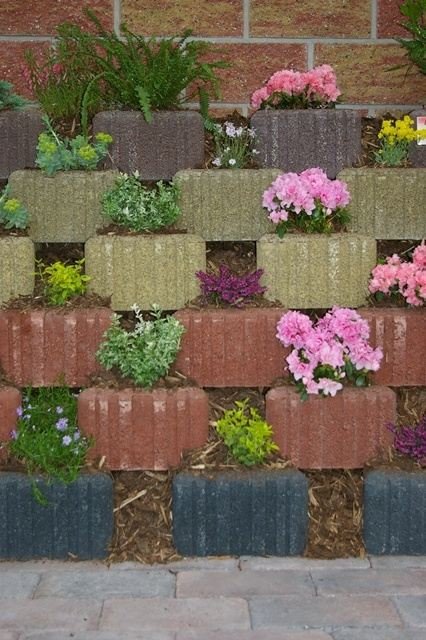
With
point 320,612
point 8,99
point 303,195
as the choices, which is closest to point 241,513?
point 320,612

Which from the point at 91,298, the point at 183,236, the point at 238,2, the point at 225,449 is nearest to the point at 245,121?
the point at 238,2

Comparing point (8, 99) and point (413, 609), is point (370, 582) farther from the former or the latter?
point (8, 99)

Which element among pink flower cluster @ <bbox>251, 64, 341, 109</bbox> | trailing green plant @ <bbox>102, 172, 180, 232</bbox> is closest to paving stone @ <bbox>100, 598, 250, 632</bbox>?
trailing green plant @ <bbox>102, 172, 180, 232</bbox>

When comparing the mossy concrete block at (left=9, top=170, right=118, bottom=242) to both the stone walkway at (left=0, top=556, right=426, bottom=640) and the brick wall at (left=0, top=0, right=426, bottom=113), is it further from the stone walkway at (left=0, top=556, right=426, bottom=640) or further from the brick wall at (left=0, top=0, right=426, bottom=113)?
the stone walkway at (left=0, top=556, right=426, bottom=640)

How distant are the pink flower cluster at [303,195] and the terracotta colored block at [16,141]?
39.1 inches

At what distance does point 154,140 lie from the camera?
3.99 m

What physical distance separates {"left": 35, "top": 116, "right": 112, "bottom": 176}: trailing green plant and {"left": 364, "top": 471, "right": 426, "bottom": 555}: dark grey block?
5.30 feet

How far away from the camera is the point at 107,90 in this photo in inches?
164

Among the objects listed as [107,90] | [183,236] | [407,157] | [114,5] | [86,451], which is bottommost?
[86,451]

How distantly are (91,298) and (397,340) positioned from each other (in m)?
1.16

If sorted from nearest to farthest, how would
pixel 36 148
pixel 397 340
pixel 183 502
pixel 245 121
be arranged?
pixel 183 502
pixel 397 340
pixel 36 148
pixel 245 121

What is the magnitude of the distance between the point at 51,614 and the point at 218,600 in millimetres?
505

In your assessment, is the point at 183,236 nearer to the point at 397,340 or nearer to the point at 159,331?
the point at 159,331

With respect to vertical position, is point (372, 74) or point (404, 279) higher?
point (372, 74)
